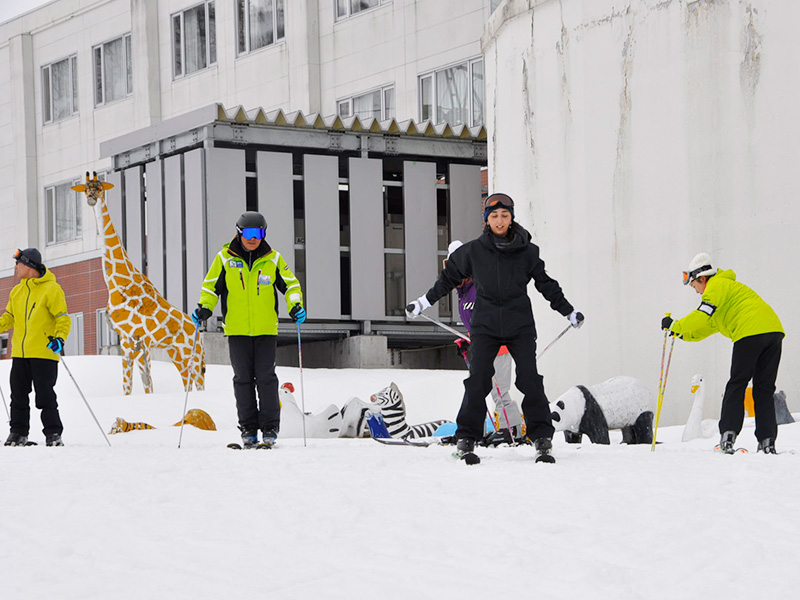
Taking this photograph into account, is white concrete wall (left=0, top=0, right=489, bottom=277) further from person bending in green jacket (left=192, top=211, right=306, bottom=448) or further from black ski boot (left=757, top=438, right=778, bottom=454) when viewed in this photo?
black ski boot (left=757, top=438, right=778, bottom=454)

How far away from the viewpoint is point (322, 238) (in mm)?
18547

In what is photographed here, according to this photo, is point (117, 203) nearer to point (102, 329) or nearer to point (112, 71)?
point (102, 329)

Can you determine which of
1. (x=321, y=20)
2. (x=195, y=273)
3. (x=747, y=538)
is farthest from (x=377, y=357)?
(x=747, y=538)

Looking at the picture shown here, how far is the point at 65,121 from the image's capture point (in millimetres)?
31766

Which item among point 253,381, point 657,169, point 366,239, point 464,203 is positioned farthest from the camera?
point 464,203

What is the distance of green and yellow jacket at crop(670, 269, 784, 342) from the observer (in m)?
7.99

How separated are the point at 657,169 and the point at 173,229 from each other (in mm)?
8771

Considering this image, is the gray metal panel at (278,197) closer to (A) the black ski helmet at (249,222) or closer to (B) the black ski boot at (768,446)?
(A) the black ski helmet at (249,222)

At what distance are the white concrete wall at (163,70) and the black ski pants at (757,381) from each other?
15.6 m

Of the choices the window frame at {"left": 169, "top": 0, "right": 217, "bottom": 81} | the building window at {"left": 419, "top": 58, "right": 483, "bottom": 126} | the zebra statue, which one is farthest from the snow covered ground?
the window frame at {"left": 169, "top": 0, "right": 217, "bottom": 81}

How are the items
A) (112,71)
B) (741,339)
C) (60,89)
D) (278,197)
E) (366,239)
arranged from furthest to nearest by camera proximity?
(60,89)
(112,71)
(366,239)
(278,197)
(741,339)

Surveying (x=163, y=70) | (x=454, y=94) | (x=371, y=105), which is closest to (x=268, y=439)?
(x=454, y=94)

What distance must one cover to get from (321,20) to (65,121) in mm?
9290

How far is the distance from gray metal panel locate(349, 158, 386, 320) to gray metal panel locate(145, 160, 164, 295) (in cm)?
295
